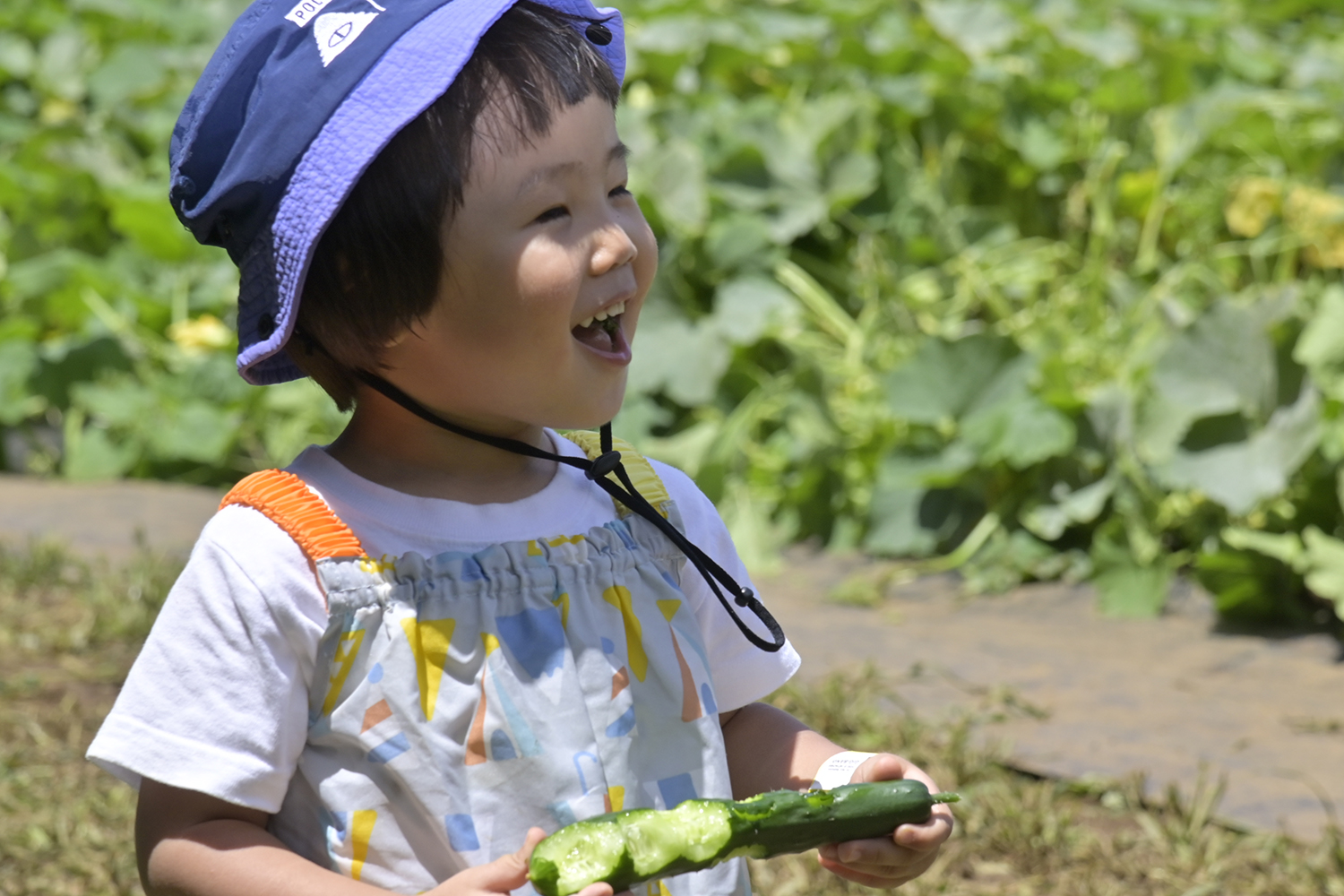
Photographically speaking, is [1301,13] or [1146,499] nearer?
[1146,499]

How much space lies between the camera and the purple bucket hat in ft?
3.84

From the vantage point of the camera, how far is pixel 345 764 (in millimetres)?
1194

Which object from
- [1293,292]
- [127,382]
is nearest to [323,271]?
[1293,292]

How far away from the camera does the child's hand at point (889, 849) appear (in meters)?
Answer: 1.25

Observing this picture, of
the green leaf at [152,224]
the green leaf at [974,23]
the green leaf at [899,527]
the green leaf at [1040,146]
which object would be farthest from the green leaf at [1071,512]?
the green leaf at [152,224]

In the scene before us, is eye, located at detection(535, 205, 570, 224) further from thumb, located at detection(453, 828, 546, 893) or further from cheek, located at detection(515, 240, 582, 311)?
thumb, located at detection(453, 828, 546, 893)

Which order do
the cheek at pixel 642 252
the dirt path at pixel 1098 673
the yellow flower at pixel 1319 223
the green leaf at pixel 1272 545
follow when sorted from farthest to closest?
the yellow flower at pixel 1319 223 < the green leaf at pixel 1272 545 < the dirt path at pixel 1098 673 < the cheek at pixel 642 252

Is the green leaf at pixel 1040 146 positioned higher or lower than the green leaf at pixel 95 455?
higher

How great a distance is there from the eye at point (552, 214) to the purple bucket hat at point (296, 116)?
0.12 m

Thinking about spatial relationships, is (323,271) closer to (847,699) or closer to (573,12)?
(573,12)

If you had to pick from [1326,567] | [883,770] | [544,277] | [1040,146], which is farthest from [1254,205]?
[544,277]

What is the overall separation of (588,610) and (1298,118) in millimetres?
3712

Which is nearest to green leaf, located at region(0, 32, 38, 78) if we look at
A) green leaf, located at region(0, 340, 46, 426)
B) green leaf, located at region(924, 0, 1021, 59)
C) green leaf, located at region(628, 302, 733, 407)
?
green leaf, located at region(0, 340, 46, 426)

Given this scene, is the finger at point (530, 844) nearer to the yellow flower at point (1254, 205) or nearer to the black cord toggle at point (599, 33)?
the black cord toggle at point (599, 33)
